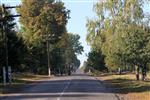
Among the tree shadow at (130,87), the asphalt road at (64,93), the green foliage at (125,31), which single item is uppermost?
the green foliage at (125,31)

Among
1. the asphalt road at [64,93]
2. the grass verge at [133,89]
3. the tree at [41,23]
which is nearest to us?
the asphalt road at [64,93]

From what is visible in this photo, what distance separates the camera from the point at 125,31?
55844 millimetres

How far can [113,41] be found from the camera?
196ft

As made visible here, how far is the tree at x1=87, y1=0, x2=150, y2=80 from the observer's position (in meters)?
53.3

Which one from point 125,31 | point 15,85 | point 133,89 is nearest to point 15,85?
Result: point 15,85

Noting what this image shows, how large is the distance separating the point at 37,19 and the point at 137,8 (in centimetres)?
6415

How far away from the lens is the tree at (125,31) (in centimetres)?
5334

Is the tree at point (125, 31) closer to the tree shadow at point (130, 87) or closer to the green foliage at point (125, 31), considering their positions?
the green foliage at point (125, 31)

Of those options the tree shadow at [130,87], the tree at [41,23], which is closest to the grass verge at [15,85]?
the tree shadow at [130,87]

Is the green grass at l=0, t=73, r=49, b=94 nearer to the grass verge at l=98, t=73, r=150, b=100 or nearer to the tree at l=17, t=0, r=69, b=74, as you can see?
the grass verge at l=98, t=73, r=150, b=100

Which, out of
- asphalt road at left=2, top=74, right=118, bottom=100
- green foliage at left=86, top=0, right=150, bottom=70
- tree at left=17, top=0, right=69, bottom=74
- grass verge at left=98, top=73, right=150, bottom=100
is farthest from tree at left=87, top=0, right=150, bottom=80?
tree at left=17, top=0, right=69, bottom=74

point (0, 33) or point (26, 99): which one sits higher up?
point (0, 33)

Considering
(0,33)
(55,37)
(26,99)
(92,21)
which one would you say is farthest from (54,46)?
(26,99)

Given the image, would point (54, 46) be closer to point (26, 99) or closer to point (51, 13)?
point (51, 13)
